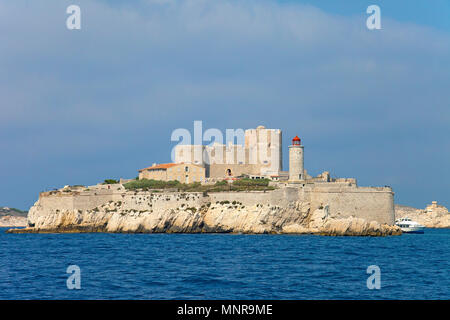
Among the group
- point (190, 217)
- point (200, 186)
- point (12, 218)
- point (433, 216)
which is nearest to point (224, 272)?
point (190, 217)

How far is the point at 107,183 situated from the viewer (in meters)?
76.0

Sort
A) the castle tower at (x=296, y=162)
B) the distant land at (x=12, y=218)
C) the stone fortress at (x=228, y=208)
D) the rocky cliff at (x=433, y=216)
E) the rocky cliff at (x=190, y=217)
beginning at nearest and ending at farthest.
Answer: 1. the rocky cliff at (x=190, y=217)
2. the stone fortress at (x=228, y=208)
3. the castle tower at (x=296, y=162)
4. the rocky cliff at (x=433, y=216)
5. the distant land at (x=12, y=218)

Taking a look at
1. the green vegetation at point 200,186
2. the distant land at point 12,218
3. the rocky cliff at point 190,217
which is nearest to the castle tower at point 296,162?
the green vegetation at point 200,186

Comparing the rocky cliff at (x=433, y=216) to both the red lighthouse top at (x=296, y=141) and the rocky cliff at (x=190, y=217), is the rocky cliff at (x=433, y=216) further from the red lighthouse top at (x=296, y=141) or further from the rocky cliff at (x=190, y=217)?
the rocky cliff at (x=190, y=217)

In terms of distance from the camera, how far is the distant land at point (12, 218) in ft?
424

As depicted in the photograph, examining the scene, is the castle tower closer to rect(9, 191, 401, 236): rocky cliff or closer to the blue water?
rect(9, 191, 401, 236): rocky cliff

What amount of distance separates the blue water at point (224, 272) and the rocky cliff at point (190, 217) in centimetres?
1228

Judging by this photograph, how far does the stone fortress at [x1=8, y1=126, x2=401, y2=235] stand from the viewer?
55.3m

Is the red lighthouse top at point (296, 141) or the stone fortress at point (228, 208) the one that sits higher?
the red lighthouse top at point (296, 141)

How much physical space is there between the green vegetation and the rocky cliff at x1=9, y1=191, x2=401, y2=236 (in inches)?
117

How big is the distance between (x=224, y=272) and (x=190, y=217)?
1214 inches

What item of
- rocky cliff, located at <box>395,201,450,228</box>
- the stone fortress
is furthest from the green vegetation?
rocky cliff, located at <box>395,201,450,228</box>

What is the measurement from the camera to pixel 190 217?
189 feet

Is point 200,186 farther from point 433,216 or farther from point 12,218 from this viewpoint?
point 12,218
